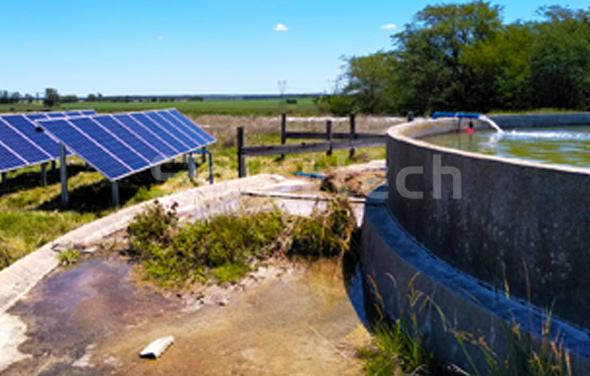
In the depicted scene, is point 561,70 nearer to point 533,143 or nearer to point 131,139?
point 533,143

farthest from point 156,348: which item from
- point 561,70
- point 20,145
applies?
point 561,70

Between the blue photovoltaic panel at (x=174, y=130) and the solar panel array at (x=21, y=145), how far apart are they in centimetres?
262

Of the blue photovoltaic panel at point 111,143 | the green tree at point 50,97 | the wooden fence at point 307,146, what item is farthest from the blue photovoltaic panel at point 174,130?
the green tree at point 50,97

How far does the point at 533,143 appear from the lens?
31.2ft

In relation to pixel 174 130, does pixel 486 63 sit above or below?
above

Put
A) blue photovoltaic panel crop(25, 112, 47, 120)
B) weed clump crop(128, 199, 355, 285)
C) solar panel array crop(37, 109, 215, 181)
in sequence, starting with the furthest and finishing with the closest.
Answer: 1. blue photovoltaic panel crop(25, 112, 47, 120)
2. solar panel array crop(37, 109, 215, 181)
3. weed clump crop(128, 199, 355, 285)

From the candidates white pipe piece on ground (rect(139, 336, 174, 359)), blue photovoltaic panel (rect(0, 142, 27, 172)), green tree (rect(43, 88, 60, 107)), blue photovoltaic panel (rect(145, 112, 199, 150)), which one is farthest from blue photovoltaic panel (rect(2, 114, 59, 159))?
green tree (rect(43, 88, 60, 107))

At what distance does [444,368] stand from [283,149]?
10364mm

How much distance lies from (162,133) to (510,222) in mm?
11840

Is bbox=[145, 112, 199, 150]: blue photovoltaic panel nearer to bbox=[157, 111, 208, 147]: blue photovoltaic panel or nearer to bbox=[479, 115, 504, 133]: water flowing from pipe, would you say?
bbox=[157, 111, 208, 147]: blue photovoltaic panel

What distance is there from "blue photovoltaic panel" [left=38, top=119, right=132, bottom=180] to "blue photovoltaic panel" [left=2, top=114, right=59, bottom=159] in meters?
2.78

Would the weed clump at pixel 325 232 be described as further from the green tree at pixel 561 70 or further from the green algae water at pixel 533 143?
the green tree at pixel 561 70

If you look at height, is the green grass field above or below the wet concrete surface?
above

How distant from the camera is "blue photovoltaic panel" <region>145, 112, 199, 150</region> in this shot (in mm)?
15047
